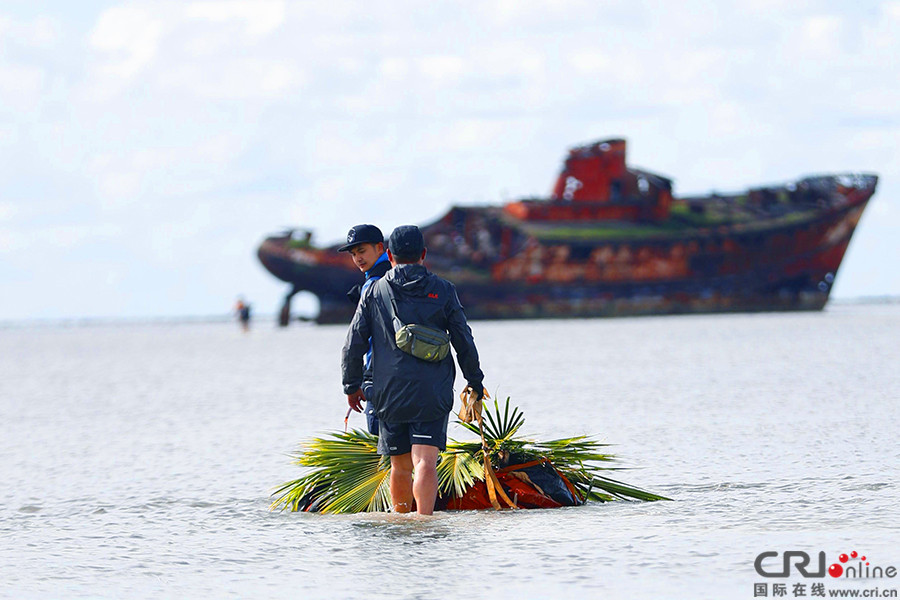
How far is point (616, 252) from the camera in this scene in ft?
227

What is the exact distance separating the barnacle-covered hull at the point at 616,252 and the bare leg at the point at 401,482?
58.3 m

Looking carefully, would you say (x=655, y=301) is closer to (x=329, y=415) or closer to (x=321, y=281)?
(x=321, y=281)

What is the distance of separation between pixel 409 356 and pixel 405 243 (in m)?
0.68

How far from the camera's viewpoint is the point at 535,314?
70.8 meters

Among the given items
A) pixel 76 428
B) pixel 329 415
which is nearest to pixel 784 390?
pixel 329 415

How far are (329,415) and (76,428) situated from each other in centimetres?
333

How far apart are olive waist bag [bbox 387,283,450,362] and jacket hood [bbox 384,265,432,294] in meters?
0.22

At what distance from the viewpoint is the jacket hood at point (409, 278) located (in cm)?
759

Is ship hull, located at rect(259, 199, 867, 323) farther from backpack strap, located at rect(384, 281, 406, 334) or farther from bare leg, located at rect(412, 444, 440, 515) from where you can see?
backpack strap, located at rect(384, 281, 406, 334)

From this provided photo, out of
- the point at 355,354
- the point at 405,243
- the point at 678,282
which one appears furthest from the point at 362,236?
the point at 678,282

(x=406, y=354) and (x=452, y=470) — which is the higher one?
(x=406, y=354)

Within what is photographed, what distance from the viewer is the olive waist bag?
295 inches

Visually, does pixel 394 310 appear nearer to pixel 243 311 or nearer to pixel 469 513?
pixel 469 513

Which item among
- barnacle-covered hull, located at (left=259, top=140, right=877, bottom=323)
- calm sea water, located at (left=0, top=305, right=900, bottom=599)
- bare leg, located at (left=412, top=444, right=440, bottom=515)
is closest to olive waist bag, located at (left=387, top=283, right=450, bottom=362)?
bare leg, located at (left=412, top=444, right=440, bottom=515)
